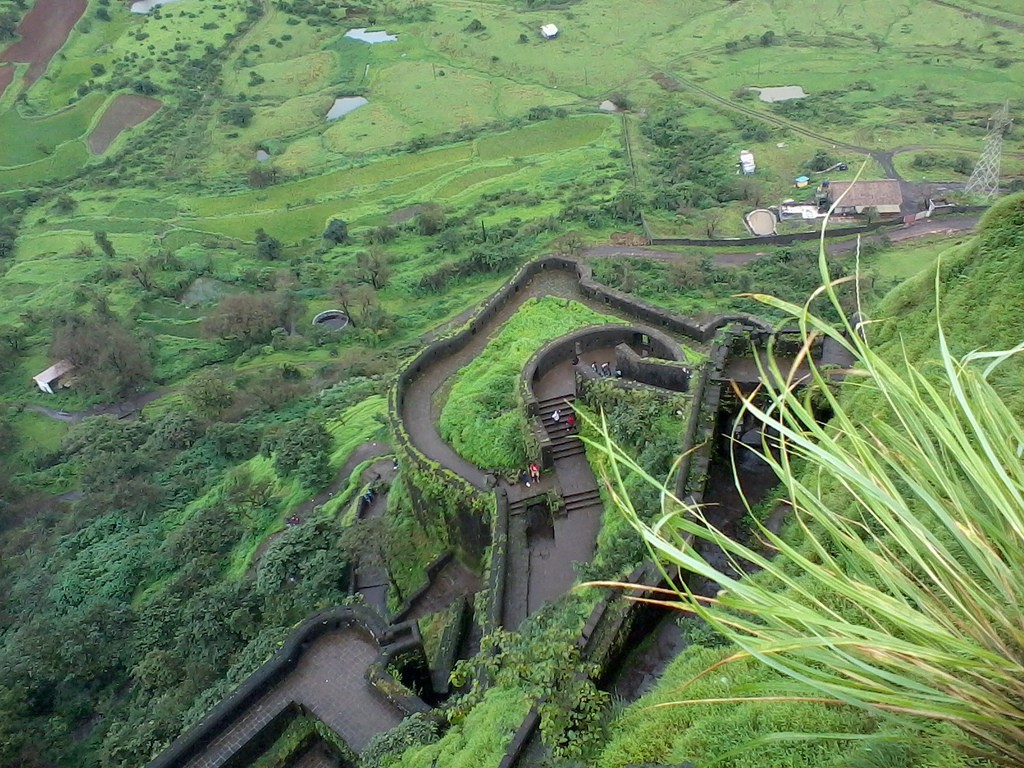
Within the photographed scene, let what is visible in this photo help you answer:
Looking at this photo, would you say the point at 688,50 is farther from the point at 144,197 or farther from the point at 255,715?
the point at 255,715

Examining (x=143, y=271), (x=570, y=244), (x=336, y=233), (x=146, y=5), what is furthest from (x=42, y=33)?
(x=570, y=244)

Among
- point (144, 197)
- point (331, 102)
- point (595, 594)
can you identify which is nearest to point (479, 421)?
point (595, 594)

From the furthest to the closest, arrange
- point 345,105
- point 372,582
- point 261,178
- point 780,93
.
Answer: point 345,105
point 780,93
point 261,178
point 372,582

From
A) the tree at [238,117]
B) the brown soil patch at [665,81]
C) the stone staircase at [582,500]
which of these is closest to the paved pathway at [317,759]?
the stone staircase at [582,500]

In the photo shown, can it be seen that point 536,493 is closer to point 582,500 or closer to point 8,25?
point 582,500

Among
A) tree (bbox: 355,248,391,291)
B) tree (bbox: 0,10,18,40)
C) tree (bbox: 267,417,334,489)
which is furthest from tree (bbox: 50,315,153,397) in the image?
tree (bbox: 0,10,18,40)

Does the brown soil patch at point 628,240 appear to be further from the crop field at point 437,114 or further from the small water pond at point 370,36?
the small water pond at point 370,36
